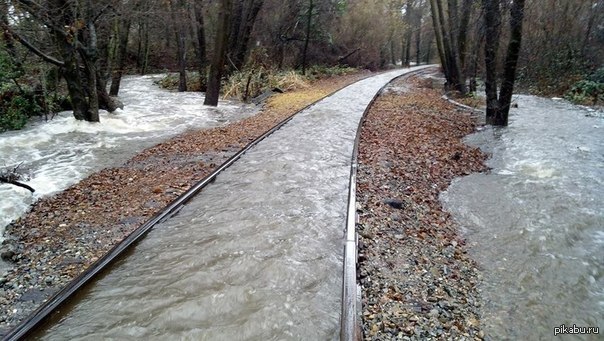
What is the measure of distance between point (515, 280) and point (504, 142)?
6863 mm

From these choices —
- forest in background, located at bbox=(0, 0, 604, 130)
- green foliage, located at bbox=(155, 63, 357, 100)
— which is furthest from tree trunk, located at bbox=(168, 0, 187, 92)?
green foliage, located at bbox=(155, 63, 357, 100)

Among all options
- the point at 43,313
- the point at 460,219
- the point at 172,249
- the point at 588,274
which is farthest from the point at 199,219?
the point at 588,274

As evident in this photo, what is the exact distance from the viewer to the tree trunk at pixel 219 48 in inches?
567

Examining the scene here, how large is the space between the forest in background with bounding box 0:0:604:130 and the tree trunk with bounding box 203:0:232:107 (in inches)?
1.6

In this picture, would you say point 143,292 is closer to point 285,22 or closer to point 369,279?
point 369,279

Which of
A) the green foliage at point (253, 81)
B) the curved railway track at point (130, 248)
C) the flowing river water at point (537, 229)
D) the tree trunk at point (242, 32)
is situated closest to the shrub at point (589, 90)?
the flowing river water at point (537, 229)

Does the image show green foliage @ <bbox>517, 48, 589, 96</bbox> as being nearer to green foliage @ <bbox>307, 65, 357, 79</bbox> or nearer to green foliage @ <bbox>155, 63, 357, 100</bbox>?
green foliage @ <bbox>155, 63, 357, 100</bbox>

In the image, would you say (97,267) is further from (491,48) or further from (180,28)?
(180,28)

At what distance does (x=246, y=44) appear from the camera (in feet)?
72.7

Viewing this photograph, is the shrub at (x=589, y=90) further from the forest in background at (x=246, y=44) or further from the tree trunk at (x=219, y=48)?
the tree trunk at (x=219, y=48)

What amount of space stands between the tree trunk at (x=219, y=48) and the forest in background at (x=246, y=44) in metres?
0.04

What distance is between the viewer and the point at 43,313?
3.51 m

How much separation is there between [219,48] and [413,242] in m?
11.9

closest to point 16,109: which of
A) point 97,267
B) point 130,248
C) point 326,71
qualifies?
point 130,248
